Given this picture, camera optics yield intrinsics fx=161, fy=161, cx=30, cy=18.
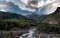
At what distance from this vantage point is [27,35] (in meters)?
6.04

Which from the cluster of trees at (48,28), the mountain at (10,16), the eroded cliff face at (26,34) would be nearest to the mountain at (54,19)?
the cluster of trees at (48,28)

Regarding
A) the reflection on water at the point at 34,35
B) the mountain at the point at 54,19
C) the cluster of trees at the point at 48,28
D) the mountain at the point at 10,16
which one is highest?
the mountain at the point at 10,16

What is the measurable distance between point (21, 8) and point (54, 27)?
153 centimetres

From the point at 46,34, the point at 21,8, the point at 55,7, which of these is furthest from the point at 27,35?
the point at 55,7

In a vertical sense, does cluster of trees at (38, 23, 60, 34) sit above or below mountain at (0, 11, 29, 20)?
below

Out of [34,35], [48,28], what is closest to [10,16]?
[34,35]

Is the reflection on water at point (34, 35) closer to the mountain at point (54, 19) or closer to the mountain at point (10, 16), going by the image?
the mountain at point (54, 19)

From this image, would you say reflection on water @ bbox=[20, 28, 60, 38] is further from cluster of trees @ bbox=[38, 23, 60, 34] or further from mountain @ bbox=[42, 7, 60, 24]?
mountain @ bbox=[42, 7, 60, 24]

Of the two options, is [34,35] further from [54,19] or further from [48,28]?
[54,19]

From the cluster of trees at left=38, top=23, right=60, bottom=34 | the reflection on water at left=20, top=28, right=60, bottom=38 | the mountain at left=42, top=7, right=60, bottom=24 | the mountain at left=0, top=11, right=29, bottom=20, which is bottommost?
the reflection on water at left=20, top=28, right=60, bottom=38

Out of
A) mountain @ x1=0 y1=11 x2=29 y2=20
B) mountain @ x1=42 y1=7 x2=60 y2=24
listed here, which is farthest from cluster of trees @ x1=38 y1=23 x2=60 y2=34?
mountain @ x1=0 y1=11 x2=29 y2=20

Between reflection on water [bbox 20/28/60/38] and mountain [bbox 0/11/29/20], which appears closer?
reflection on water [bbox 20/28/60/38]

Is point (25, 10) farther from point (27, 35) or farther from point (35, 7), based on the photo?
point (27, 35)

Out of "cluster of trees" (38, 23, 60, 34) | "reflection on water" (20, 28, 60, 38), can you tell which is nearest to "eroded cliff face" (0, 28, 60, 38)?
"reflection on water" (20, 28, 60, 38)
